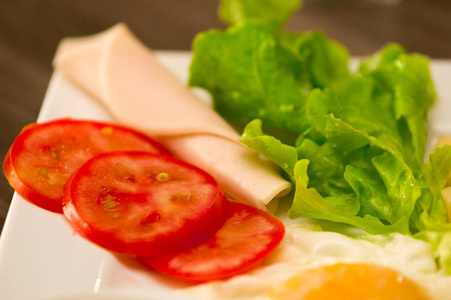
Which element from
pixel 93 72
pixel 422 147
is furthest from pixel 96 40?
pixel 422 147

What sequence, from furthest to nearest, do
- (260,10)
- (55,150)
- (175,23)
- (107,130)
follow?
(175,23) → (260,10) → (107,130) → (55,150)

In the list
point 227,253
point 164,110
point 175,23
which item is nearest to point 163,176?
point 227,253

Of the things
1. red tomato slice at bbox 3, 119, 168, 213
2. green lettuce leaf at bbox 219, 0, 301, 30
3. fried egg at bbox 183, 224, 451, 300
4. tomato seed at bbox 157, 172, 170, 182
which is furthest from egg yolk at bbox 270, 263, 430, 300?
green lettuce leaf at bbox 219, 0, 301, 30

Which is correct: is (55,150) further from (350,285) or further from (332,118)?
(350,285)

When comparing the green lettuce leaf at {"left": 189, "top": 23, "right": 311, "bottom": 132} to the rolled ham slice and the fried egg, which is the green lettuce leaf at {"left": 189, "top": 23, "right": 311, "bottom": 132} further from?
the fried egg

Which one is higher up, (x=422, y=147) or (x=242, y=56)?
(x=242, y=56)

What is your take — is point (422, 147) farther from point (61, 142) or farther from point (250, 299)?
point (61, 142)

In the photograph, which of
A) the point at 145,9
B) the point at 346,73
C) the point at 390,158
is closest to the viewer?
the point at 390,158
